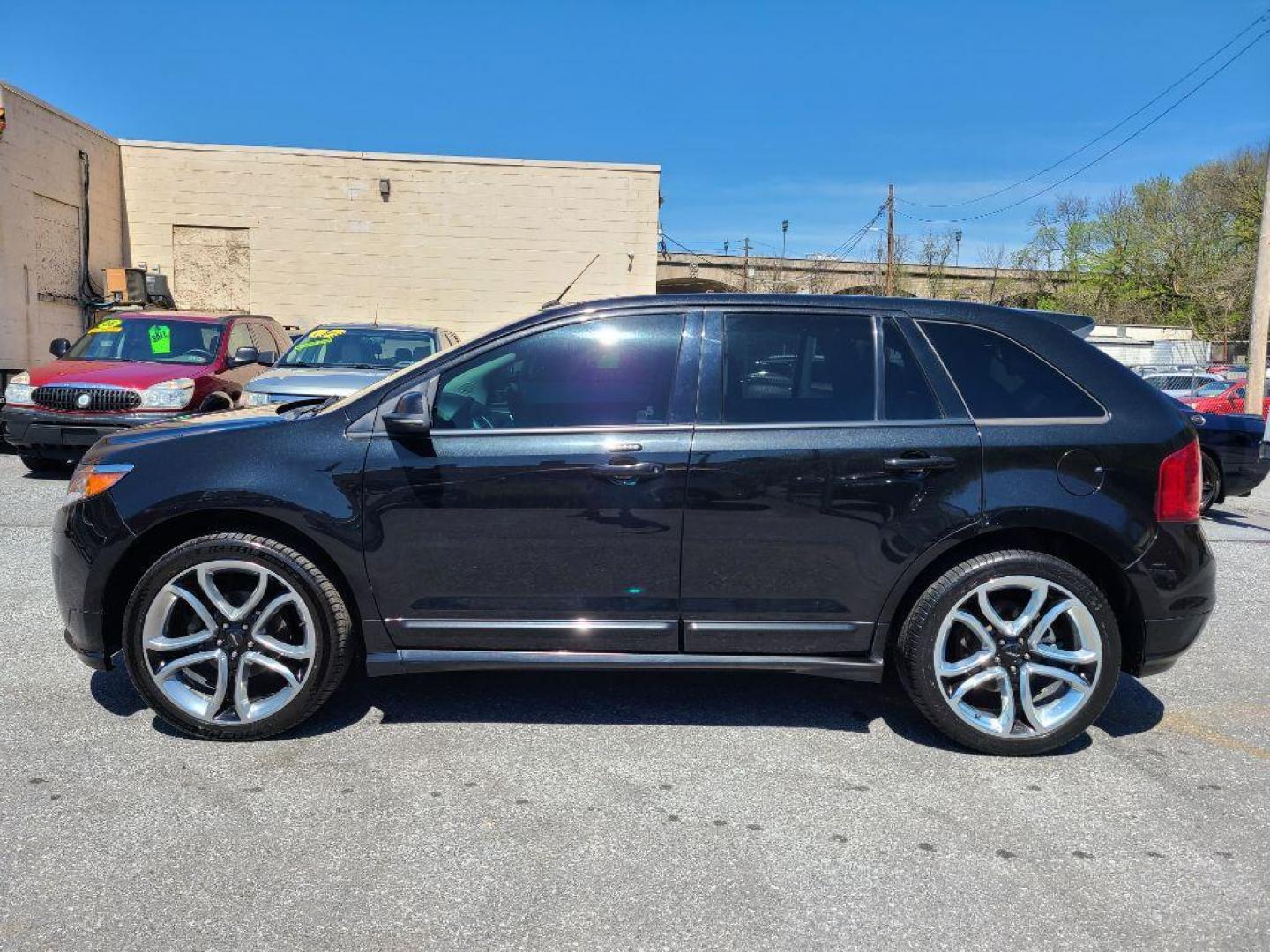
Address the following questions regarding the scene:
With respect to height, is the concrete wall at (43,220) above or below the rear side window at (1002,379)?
above

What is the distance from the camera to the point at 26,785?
320cm

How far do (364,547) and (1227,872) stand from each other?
3.03 metres

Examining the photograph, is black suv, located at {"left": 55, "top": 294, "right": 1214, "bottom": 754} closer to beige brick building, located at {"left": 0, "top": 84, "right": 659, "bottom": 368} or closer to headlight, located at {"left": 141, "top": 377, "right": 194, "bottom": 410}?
headlight, located at {"left": 141, "top": 377, "right": 194, "bottom": 410}

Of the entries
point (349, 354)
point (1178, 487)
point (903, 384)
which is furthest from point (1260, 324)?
point (903, 384)

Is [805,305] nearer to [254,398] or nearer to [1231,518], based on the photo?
[254,398]

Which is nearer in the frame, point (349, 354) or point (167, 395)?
point (167, 395)

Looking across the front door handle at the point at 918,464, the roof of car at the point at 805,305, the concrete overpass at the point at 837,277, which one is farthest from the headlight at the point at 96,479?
the concrete overpass at the point at 837,277

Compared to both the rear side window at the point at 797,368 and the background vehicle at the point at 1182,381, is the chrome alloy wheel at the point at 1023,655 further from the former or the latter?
the background vehicle at the point at 1182,381

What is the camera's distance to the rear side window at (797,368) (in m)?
3.65

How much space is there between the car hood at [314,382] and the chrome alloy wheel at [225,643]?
17.0 ft

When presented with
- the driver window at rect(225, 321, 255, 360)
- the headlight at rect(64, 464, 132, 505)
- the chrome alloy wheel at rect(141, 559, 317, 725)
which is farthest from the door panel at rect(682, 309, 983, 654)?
the driver window at rect(225, 321, 255, 360)

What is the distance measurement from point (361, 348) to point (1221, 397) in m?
18.9

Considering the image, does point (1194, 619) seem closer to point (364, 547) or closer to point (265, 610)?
point (364, 547)

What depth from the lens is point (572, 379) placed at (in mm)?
3697
